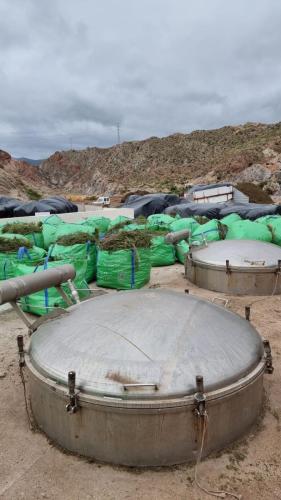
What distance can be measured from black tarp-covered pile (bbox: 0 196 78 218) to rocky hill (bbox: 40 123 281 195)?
2128cm

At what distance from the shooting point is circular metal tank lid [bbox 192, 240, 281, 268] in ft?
20.0

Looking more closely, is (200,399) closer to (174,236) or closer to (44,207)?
(174,236)

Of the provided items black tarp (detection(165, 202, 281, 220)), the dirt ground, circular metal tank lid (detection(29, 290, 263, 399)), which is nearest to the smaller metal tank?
circular metal tank lid (detection(29, 290, 263, 399))

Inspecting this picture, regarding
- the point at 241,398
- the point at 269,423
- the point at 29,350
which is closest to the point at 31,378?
the point at 29,350

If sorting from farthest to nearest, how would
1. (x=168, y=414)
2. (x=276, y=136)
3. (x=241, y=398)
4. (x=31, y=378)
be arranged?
(x=276, y=136), (x=31, y=378), (x=241, y=398), (x=168, y=414)

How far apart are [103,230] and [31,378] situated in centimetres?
859

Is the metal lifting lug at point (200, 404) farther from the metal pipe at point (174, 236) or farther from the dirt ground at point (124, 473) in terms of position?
the metal pipe at point (174, 236)

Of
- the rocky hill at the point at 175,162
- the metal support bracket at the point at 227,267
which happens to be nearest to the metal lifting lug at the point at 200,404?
the metal support bracket at the point at 227,267

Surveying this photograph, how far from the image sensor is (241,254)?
6.24 metres

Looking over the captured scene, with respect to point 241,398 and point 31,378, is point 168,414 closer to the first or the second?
point 241,398

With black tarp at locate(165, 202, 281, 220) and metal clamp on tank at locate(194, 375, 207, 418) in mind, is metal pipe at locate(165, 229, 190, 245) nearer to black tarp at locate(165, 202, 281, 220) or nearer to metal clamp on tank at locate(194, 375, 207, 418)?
metal clamp on tank at locate(194, 375, 207, 418)

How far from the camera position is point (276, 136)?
1905 inches

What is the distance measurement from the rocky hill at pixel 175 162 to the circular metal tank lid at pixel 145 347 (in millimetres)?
31268

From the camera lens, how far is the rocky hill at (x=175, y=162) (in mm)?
40375
